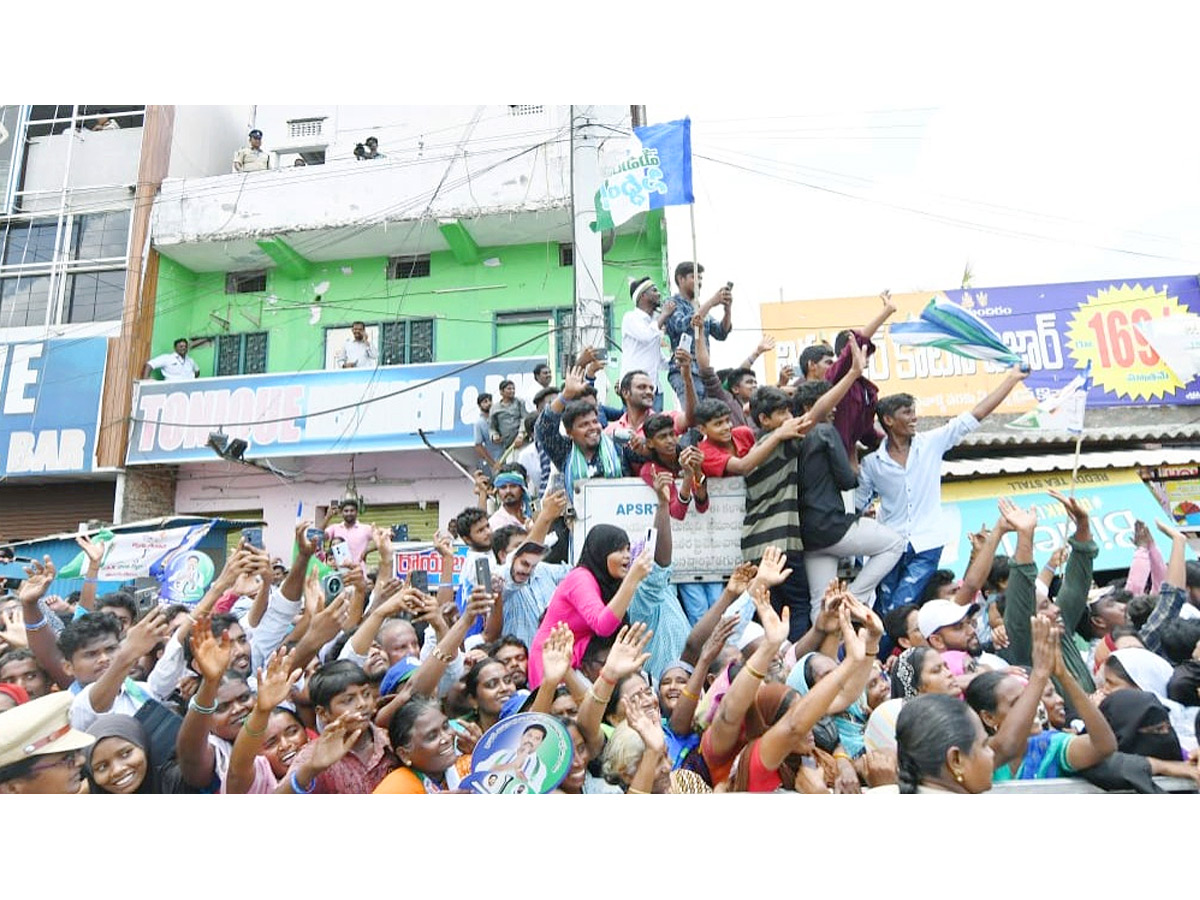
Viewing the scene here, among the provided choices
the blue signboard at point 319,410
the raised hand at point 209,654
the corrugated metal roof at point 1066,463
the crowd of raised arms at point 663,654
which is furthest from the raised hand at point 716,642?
the blue signboard at point 319,410

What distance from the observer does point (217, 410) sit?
13430mm

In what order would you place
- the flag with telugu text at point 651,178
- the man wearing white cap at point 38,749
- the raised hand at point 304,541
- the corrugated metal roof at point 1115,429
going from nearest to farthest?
the man wearing white cap at point 38,749 < the raised hand at point 304,541 < the flag with telugu text at point 651,178 < the corrugated metal roof at point 1115,429

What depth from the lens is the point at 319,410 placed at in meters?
13.2

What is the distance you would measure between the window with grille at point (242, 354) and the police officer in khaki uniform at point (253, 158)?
2.73 meters

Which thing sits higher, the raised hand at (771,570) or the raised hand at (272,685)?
the raised hand at (771,570)

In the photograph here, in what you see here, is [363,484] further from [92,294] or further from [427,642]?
[427,642]

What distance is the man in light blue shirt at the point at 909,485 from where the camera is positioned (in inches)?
197

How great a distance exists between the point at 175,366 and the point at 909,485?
1236 cm

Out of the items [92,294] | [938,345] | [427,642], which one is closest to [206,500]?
[92,294]

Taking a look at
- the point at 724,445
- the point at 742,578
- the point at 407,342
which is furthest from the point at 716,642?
the point at 407,342

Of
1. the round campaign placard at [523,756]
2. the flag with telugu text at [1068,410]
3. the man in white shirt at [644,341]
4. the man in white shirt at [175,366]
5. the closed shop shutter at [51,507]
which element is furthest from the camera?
the closed shop shutter at [51,507]

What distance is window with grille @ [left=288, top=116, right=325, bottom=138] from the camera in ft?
49.7

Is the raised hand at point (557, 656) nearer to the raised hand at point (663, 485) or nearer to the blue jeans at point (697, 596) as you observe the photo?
the raised hand at point (663, 485)

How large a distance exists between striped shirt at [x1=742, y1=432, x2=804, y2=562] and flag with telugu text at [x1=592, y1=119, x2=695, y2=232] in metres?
3.17
